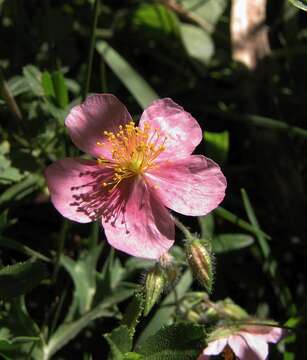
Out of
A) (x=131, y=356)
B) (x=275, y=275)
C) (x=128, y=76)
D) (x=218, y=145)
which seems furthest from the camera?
(x=128, y=76)

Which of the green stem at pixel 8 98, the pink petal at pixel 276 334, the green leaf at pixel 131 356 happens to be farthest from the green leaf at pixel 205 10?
the green leaf at pixel 131 356

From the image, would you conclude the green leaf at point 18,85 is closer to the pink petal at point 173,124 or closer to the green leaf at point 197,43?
the pink petal at point 173,124

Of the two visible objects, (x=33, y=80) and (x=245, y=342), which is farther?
(x=33, y=80)

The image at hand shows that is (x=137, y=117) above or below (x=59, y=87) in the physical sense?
below

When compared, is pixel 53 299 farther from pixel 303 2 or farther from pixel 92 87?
pixel 303 2

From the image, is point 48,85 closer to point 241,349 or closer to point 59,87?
point 59,87

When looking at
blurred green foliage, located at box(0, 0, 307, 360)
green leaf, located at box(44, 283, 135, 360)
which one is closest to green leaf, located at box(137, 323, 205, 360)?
blurred green foliage, located at box(0, 0, 307, 360)

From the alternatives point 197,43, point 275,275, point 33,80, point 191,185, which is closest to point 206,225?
point 275,275

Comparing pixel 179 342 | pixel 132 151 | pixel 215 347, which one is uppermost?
pixel 132 151

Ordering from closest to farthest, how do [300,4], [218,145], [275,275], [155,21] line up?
[300,4], [275,275], [218,145], [155,21]
